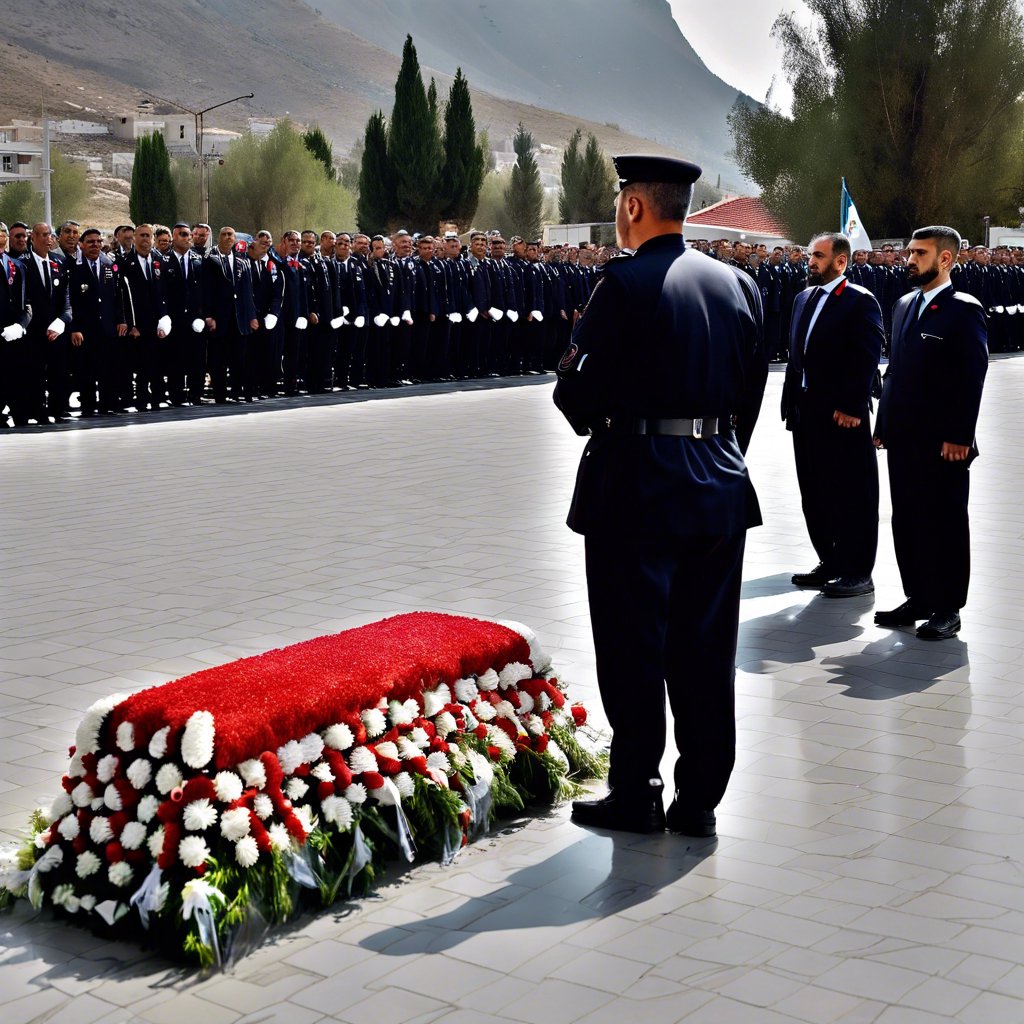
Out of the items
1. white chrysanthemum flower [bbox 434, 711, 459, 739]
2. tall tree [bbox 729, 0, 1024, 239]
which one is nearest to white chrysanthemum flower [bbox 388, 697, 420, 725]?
white chrysanthemum flower [bbox 434, 711, 459, 739]

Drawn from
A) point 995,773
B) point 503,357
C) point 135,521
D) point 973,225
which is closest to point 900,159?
point 973,225

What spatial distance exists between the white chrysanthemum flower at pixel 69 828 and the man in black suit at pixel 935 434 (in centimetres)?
427

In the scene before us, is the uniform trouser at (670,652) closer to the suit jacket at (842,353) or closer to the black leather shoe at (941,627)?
the black leather shoe at (941,627)

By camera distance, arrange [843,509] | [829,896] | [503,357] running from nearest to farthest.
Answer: [829,896] < [843,509] < [503,357]

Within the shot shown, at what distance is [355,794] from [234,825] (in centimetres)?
44

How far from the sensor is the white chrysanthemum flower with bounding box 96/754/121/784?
386cm

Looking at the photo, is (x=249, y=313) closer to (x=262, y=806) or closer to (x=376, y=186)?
(x=262, y=806)

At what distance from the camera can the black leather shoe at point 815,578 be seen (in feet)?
26.5

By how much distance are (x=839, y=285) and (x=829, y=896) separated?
479cm

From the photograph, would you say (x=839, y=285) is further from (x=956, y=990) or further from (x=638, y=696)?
(x=956, y=990)

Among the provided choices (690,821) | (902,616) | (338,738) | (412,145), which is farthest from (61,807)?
(412,145)

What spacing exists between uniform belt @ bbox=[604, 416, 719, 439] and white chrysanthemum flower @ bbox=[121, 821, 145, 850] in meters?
1.70

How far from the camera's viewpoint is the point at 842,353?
26.3 feet

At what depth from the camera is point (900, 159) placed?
51688 mm
